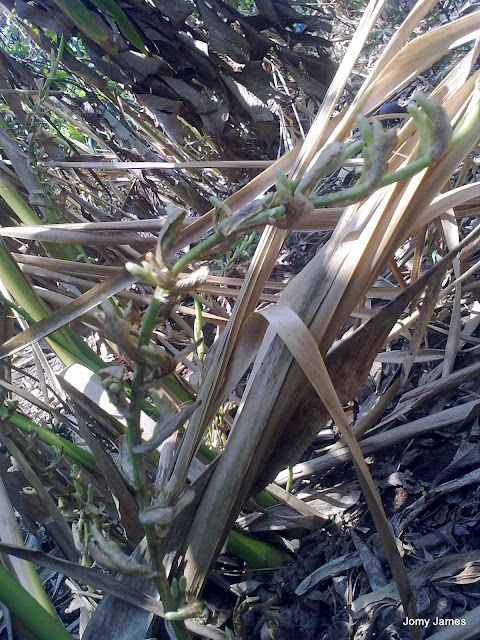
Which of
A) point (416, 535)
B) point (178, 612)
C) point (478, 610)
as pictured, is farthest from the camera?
point (416, 535)

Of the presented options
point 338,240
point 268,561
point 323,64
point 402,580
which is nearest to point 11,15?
point 323,64

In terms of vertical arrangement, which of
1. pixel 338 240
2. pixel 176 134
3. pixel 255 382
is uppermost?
pixel 176 134

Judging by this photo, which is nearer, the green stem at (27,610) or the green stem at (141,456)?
the green stem at (141,456)

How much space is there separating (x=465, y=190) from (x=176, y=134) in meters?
1.00

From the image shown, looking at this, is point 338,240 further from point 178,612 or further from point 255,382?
point 178,612

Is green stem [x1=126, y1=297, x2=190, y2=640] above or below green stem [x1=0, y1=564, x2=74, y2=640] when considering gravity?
above

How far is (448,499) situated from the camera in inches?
26.3

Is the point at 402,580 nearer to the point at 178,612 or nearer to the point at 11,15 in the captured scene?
the point at 178,612

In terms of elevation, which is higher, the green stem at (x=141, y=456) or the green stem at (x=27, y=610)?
the green stem at (x=141, y=456)

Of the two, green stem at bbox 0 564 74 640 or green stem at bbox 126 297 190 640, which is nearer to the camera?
green stem at bbox 126 297 190 640

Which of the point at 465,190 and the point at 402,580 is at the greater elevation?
the point at 465,190

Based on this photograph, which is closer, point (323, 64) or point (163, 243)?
point (163, 243)

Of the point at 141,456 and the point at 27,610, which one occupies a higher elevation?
the point at 141,456

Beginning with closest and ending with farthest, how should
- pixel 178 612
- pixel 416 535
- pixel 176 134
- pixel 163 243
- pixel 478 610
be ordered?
pixel 163 243
pixel 178 612
pixel 478 610
pixel 416 535
pixel 176 134
